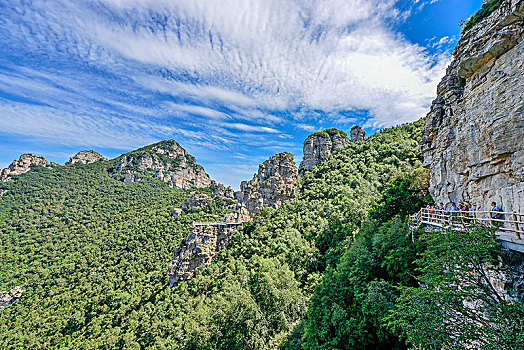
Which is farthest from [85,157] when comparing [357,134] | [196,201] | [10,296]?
[357,134]

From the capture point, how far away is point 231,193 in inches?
3132

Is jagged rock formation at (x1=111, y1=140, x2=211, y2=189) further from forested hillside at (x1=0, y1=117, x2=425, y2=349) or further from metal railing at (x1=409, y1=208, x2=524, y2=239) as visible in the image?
metal railing at (x1=409, y1=208, x2=524, y2=239)

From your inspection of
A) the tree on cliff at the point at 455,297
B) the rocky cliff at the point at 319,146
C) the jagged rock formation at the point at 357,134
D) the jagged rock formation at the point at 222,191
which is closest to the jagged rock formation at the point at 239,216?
the rocky cliff at the point at 319,146

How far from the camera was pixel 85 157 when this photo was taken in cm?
11025

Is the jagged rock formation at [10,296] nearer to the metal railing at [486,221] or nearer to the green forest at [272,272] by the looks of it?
the green forest at [272,272]

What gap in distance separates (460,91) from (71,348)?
194ft

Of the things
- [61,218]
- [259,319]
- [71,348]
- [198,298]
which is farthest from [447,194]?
[61,218]

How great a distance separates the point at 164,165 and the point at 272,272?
100110mm

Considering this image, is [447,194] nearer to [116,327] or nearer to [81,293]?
[116,327]

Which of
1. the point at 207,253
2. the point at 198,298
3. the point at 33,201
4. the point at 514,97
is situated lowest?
the point at 198,298

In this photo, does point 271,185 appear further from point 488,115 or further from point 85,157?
point 85,157

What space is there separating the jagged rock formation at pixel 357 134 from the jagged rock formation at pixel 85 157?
126 m

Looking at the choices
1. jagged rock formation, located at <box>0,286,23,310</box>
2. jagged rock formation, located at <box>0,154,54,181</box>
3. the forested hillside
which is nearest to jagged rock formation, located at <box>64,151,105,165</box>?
jagged rock formation, located at <box>0,154,54,181</box>

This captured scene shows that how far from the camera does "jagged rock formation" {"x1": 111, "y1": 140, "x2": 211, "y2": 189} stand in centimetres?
10044
